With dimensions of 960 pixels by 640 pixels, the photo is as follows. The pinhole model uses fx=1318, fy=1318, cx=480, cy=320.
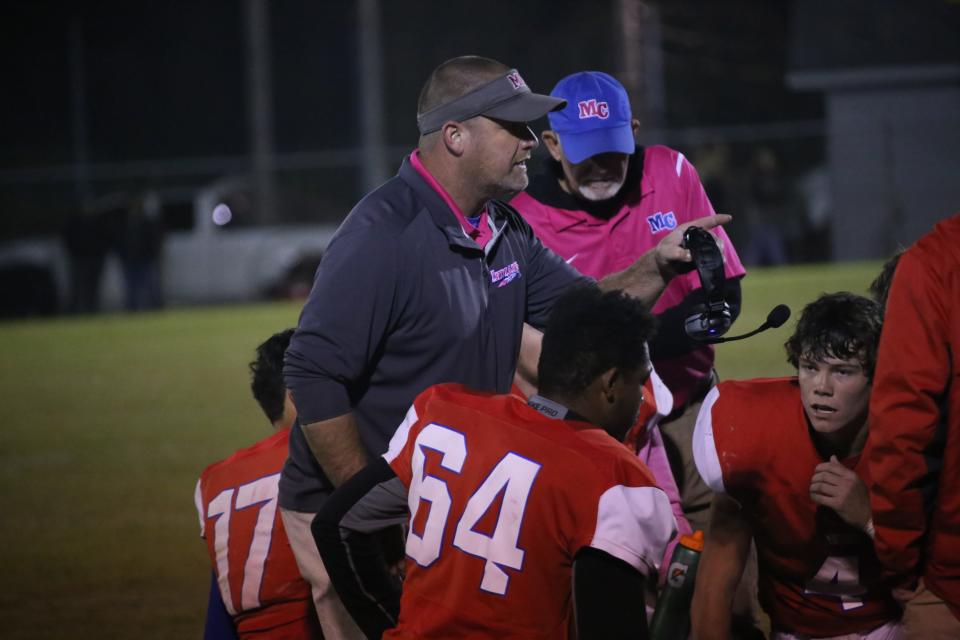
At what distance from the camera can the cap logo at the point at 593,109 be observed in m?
4.77

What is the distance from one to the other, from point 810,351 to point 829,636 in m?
0.93

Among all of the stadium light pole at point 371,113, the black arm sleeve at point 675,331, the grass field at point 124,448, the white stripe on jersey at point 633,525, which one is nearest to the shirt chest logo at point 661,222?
the black arm sleeve at point 675,331

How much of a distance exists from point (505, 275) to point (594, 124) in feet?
3.74

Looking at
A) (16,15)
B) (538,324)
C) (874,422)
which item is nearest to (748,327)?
(538,324)

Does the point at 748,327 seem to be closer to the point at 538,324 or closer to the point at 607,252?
the point at 607,252

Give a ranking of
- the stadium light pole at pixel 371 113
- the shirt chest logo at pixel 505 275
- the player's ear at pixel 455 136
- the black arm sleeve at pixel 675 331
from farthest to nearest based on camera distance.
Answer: the stadium light pole at pixel 371 113, the black arm sleeve at pixel 675 331, the shirt chest logo at pixel 505 275, the player's ear at pixel 455 136

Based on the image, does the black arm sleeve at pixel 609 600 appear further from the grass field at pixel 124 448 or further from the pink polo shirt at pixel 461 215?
the grass field at pixel 124 448

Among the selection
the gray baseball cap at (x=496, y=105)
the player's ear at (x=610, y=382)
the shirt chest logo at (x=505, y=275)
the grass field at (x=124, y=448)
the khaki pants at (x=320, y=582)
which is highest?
the gray baseball cap at (x=496, y=105)

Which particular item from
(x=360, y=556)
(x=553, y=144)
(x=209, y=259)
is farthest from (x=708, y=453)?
(x=209, y=259)

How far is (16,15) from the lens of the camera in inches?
1752

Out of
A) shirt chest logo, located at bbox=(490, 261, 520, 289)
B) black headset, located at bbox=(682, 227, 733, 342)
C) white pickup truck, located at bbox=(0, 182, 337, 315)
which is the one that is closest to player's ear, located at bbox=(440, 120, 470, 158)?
shirt chest logo, located at bbox=(490, 261, 520, 289)

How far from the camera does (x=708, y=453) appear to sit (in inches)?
147

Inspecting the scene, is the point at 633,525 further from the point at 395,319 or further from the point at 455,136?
the point at 455,136

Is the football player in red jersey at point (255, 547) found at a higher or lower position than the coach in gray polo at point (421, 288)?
lower
